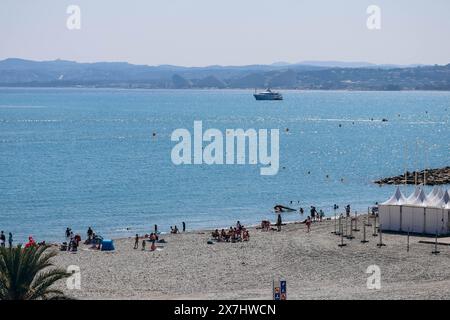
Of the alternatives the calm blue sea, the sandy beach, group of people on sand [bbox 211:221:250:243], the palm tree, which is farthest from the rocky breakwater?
the palm tree

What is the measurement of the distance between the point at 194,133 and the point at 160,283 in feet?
335

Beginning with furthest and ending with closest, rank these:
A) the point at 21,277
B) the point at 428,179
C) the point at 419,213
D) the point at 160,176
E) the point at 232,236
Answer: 1. the point at 160,176
2. the point at 428,179
3. the point at 232,236
4. the point at 419,213
5. the point at 21,277

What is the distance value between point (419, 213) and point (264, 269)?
8.50 metres

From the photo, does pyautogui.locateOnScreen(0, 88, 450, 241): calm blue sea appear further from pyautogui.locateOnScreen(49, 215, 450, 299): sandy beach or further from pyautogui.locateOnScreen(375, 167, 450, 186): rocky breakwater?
pyautogui.locateOnScreen(49, 215, 450, 299): sandy beach

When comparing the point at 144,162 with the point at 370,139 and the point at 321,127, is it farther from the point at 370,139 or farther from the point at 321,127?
the point at 321,127

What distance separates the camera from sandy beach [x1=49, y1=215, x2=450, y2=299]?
26.2 meters

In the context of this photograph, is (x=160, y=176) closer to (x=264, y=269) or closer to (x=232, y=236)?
(x=232, y=236)

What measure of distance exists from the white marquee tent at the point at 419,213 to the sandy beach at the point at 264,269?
0.96 meters

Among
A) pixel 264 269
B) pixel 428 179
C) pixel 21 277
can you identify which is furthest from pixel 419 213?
pixel 428 179

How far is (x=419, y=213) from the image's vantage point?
119ft

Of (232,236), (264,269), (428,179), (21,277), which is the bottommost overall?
(428,179)

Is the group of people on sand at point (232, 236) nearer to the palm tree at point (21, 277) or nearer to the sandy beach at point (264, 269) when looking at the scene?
the sandy beach at point (264, 269)

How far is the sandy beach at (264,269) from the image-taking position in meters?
26.2

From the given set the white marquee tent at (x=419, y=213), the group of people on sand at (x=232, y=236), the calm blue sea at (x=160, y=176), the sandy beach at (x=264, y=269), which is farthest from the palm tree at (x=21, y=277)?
the calm blue sea at (x=160, y=176)
